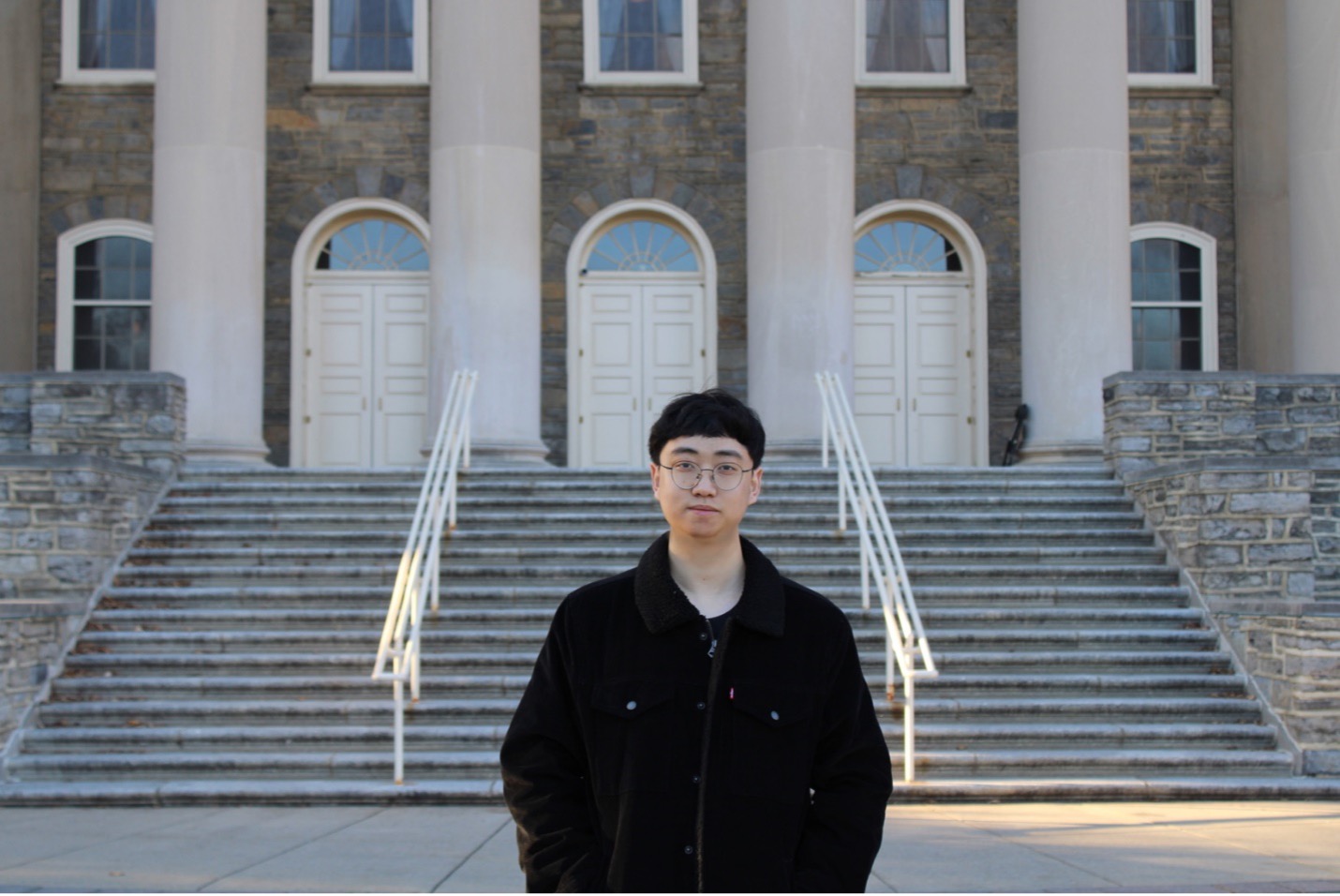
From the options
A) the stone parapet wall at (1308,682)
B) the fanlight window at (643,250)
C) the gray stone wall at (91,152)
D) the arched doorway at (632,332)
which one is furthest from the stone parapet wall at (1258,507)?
the gray stone wall at (91,152)

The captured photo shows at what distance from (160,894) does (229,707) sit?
3866mm

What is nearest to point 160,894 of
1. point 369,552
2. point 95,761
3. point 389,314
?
point 95,761

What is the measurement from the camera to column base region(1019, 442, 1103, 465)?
15.0 meters

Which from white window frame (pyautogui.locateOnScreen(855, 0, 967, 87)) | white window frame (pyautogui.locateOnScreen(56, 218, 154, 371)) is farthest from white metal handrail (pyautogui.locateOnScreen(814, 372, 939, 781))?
white window frame (pyautogui.locateOnScreen(56, 218, 154, 371))

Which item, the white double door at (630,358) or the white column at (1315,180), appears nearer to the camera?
the white column at (1315,180)

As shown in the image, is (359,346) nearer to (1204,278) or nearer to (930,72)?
(930,72)

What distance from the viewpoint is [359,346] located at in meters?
19.1

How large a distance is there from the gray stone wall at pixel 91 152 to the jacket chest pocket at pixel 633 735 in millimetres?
17561

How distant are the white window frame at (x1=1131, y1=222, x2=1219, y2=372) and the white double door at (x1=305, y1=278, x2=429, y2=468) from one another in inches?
358

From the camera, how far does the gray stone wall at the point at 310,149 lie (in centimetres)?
1905

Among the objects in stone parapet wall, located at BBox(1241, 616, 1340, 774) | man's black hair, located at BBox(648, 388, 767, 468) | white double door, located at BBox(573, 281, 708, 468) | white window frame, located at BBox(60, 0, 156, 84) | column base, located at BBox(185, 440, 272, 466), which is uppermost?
white window frame, located at BBox(60, 0, 156, 84)

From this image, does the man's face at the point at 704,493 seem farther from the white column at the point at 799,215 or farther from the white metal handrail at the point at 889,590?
the white column at the point at 799,215

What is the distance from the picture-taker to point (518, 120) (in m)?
15.5

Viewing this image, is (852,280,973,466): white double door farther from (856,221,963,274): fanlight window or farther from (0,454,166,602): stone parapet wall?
(0,454,166,602): stone parapet wall
